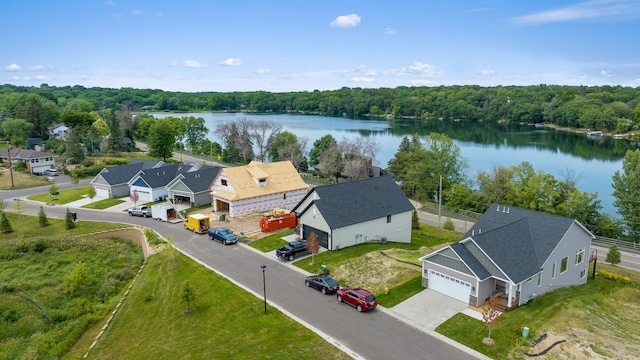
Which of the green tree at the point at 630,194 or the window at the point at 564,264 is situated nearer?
the window at the point at 564,264

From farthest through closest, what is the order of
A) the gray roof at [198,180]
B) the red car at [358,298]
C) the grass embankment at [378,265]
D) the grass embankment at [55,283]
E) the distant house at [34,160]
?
the distant house at [34,160] < the gray roof at [198,180] < the grass embankment at [378,265] < the grass embankment at [55,283] < the red car at [358,298]

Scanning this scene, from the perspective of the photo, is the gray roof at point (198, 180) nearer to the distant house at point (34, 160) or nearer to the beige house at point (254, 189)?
the beige house at point (254, 189)

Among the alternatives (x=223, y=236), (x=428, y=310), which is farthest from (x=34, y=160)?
(x=428, y=310)

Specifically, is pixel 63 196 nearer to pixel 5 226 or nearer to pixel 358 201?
pixel 5 226

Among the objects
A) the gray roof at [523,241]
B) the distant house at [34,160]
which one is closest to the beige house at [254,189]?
the gray roof at [523,241]

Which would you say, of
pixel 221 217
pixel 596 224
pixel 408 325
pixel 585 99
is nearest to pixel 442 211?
pixel 596 224

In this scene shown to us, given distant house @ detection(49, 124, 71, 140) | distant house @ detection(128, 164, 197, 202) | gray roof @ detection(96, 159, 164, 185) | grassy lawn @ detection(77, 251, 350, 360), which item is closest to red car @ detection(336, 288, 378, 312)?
grassy lawn @ detection(77, 251, 350, 360)
